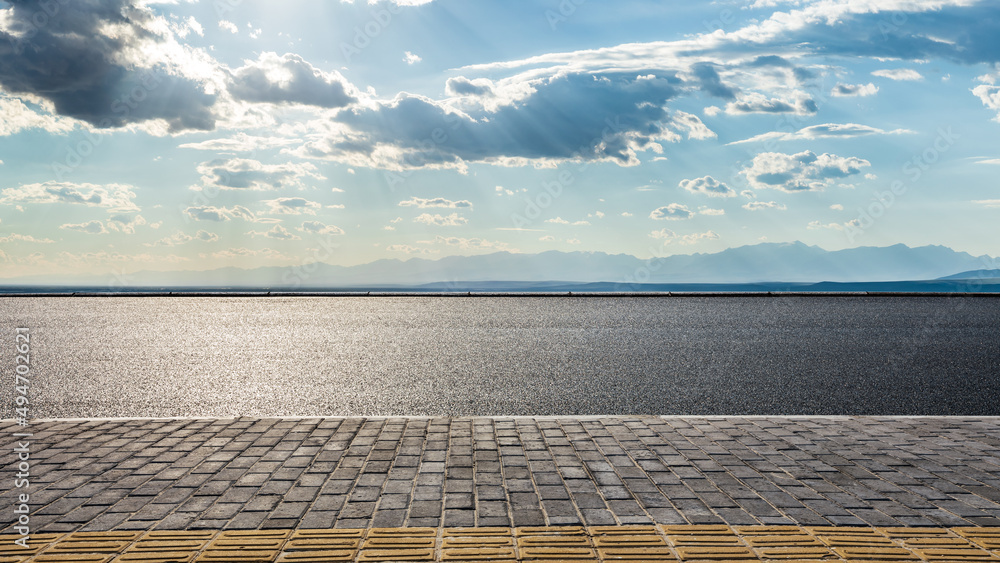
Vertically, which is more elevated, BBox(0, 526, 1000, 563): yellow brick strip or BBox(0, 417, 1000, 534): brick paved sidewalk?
BBox(0, 417, 1000, 534): brick paved sidewalk

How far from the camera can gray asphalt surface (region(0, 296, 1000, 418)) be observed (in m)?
7.64

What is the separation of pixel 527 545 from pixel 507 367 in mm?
6798

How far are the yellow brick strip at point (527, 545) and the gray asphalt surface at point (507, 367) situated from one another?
11.0 feet

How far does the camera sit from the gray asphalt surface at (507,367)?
764 cm

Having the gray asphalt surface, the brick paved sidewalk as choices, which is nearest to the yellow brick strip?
the brick paved sidewalk

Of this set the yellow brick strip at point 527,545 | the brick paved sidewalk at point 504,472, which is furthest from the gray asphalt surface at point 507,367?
the yellow brick strip at point 527,545

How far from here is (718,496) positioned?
4352 mm

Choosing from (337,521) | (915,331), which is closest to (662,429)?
(337,521)

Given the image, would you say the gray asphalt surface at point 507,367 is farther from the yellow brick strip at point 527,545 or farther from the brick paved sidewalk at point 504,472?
the yellow brick strip at point 527,545

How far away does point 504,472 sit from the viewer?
15.8 feet

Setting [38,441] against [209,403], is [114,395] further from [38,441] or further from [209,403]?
[38,441]

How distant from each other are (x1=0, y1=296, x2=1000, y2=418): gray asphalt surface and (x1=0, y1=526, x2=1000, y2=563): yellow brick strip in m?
3.36

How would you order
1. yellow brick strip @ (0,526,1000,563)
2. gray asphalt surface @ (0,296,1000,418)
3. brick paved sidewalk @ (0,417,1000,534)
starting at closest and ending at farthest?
yellow brick strip @ (0,526,1000,563) < brick paved sidewalk @ (0,417,1000,534) < gray asphalt surface @ (0,296,1000,418)

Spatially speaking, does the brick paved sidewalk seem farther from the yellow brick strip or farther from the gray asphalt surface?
the gray asphalt surface
